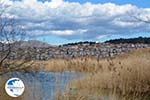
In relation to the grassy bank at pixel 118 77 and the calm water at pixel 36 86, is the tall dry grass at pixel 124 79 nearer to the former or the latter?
the grassy bank at pixel 118 77

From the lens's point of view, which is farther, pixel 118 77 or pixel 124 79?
pixel 118 77

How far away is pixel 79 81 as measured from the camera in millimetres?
14039

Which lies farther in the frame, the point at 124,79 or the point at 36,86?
the point at 124,79

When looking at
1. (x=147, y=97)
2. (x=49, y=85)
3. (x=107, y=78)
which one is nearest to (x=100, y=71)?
(x=107, y=78)

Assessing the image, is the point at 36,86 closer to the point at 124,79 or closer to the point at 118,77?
the point at 124,79

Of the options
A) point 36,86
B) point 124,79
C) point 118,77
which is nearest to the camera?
point 36,86

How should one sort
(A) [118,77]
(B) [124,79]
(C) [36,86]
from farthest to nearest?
1. (A) [118,77]
2. (B) [124,79]
3. (C) [36,86]

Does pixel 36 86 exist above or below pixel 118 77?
above

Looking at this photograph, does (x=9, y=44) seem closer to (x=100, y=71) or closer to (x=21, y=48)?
(x=21, y=48)

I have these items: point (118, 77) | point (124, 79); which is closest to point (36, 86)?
point (124, 79)

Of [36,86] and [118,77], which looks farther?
[118,77]

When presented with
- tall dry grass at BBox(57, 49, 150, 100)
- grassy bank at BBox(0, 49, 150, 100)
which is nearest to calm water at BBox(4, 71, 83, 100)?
grassy bank at BBox(0, 49, 150, 100)

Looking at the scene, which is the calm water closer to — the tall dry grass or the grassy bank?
the grassy bank

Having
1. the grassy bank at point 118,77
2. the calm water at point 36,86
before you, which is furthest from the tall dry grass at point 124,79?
the calm water at point 36,86
